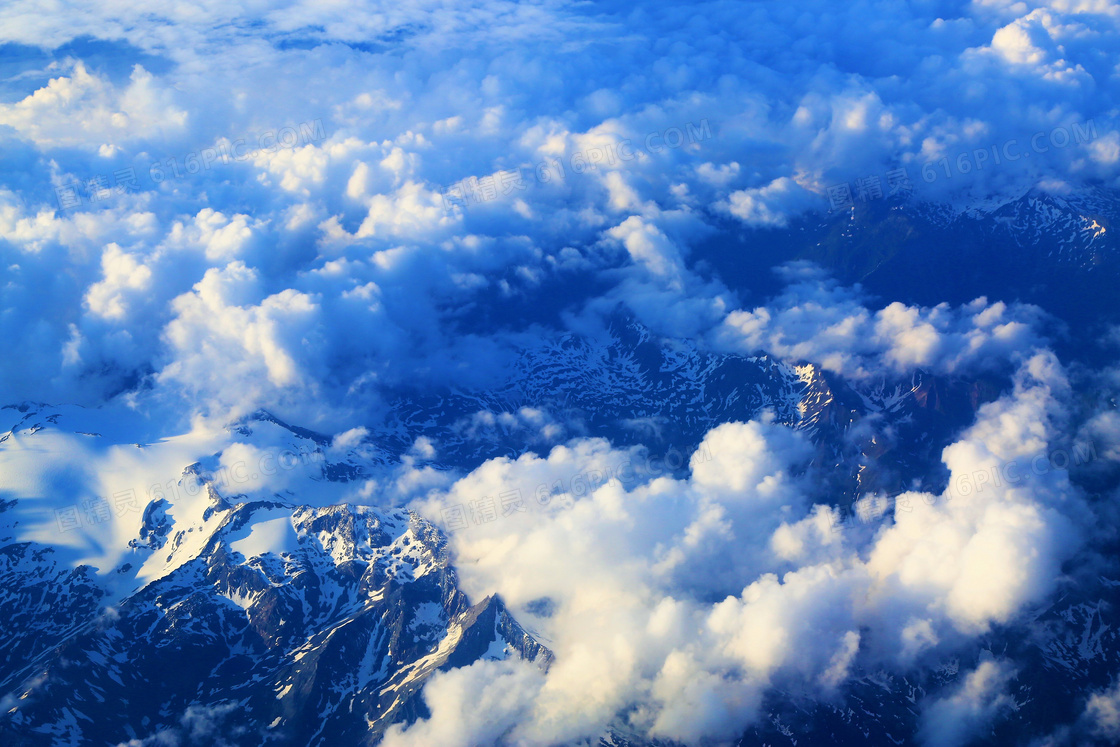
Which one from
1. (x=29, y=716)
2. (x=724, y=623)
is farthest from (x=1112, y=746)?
(x=29, y=716)

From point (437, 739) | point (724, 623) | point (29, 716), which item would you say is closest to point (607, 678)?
point (724, 623)

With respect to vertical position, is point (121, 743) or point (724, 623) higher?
point (724, 623)

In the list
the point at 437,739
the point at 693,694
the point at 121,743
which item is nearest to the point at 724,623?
the point at 693,694

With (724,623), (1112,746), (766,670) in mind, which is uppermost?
(724,623)

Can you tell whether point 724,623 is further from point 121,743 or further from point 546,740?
point 121,743

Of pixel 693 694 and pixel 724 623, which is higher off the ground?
pixel 724 623

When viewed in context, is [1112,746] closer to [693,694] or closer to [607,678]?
[693,694]

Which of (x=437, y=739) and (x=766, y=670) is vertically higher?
(x=766, y=670)
